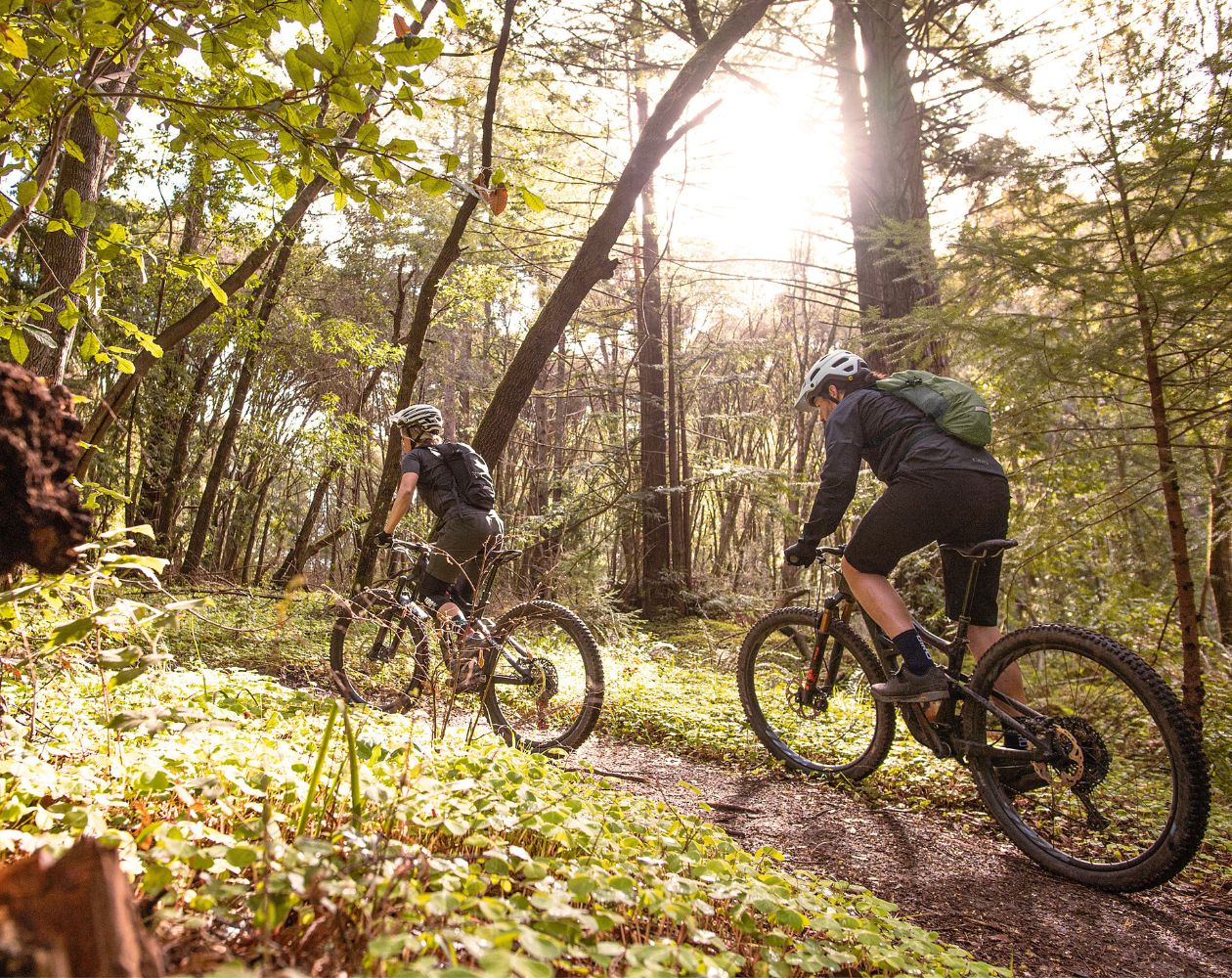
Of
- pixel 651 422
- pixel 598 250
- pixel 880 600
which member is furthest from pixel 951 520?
pixel 651 422

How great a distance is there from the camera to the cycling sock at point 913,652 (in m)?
3.68

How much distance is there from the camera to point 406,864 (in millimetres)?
1403

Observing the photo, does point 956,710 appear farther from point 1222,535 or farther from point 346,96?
point 346,96

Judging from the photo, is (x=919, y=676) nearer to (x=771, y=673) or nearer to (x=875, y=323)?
(x=771, y=673)

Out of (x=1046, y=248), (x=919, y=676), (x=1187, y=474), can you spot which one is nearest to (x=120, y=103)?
(x=919, y=676)

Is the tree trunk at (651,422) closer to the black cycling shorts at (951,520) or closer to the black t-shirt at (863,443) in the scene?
the black t-shirt at (863,443)

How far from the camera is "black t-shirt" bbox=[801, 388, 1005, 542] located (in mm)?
3793

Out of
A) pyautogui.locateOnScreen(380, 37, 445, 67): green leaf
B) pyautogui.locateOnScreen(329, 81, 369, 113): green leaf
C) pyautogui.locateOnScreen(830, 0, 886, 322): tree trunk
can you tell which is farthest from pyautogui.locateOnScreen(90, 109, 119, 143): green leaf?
pyautogui.locateOnScreen(830, 0, 886, 322): tree trunk

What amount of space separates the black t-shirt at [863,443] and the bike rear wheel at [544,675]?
62.4 inches

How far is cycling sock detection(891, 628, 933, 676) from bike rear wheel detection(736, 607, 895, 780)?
18.7 inches

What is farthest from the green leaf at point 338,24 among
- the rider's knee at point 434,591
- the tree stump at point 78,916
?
the rider's knee at point 434,591

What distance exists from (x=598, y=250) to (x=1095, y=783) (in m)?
5.51

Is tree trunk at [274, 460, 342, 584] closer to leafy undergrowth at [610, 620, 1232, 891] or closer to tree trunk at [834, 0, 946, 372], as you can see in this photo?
leafy undergrowth at [610, 620, 1232, 891]

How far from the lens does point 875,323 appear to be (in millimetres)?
7617
